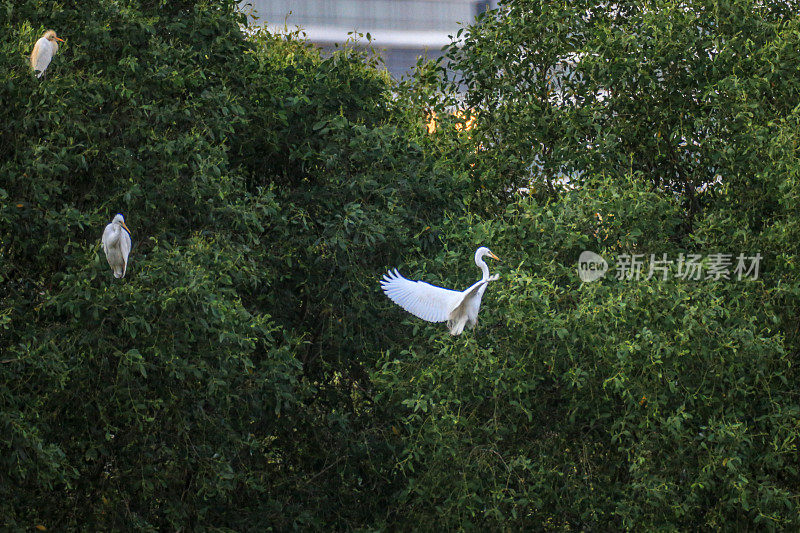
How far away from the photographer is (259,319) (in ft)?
20.0

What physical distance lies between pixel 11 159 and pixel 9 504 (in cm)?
172

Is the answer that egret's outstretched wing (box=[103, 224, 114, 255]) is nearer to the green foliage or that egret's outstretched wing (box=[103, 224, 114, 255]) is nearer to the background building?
the green foliage

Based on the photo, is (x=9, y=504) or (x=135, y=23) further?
(x=135, y=23)

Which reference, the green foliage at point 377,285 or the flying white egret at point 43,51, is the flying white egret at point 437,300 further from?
the flying white egret at point 43,51

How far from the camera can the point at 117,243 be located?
5.30m

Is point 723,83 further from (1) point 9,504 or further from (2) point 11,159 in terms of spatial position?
(1) point 9,504

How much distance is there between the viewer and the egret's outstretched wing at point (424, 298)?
582cm

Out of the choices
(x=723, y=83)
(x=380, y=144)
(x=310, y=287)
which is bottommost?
(x=310, y=287)

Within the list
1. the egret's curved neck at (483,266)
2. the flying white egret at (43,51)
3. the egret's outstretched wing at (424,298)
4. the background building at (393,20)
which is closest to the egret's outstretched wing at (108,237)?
the flying white egret at (43,51)

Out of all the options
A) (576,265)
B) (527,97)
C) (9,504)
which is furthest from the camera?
(527,97)

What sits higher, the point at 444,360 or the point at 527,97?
the point at 527,97

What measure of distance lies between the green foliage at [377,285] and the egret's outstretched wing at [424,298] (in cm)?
27

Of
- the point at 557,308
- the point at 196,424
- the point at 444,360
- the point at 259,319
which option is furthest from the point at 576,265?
the point at 196,424

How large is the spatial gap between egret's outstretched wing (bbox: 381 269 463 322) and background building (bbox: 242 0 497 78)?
23263 millimetres
